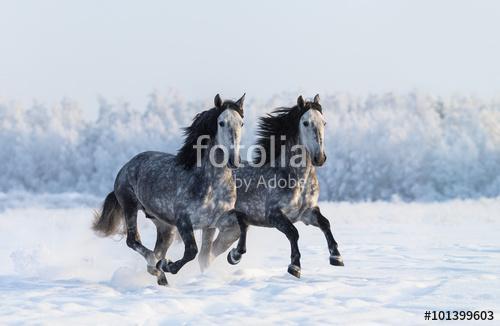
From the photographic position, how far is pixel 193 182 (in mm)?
8281

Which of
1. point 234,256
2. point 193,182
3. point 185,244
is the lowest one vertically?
point 234,256

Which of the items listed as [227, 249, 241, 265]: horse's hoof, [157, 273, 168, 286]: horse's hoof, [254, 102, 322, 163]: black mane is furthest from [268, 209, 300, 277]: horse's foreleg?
[157, 273, 168, 286]: horse's hoof

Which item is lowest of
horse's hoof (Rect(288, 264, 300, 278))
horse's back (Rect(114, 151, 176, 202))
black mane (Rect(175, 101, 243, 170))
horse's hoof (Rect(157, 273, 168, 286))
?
horse's hoof (Rect(157, 273, 168, 286))

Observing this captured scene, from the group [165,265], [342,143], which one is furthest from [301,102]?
[342,143]

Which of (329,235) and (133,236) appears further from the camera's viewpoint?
(133,236)

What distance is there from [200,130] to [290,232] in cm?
165

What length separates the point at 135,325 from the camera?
6379 millimetres

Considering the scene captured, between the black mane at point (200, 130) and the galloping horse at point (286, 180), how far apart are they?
94cm

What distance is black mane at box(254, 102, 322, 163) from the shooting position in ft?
28.9

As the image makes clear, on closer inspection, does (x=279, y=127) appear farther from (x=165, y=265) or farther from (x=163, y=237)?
(x=165, y=265)

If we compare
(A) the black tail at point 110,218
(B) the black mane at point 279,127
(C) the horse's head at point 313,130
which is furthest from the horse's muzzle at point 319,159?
(A) the black tail at point 110,218

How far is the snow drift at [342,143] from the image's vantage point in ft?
147

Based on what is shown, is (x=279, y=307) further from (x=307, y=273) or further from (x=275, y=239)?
(x=275, y=239)

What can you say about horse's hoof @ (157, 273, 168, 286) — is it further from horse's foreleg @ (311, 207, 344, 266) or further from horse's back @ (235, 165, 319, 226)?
horse's foreleg @ (311, 207, 344, 266)
